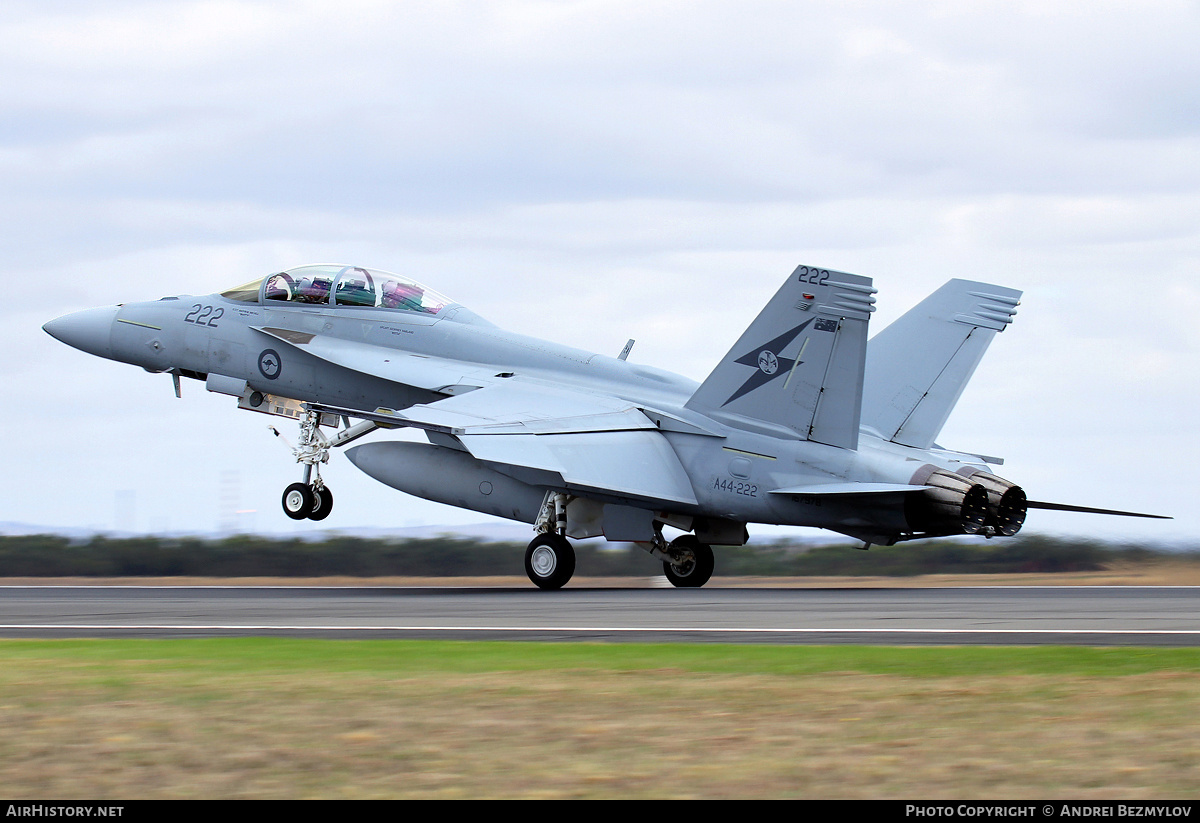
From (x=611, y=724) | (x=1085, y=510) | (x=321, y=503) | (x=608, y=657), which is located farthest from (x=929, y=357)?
(x=611, y=724)

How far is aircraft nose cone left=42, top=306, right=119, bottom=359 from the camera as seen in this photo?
23.5 m

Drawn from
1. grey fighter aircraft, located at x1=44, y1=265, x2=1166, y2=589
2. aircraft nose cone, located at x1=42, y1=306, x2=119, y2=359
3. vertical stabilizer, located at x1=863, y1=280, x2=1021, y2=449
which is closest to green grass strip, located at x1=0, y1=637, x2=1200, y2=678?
grey fighter aircraft, located at x1=44, y1=265, x2=1166, y2=589

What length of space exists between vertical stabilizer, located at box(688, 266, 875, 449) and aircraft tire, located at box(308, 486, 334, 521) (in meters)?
6.73

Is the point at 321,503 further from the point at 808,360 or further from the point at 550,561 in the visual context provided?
the point at 808,360

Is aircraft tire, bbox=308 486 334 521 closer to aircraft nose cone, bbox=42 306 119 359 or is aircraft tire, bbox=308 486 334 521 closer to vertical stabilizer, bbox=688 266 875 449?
aircraft nose cone, bbox=42 306 119 359

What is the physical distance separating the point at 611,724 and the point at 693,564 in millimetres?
13855

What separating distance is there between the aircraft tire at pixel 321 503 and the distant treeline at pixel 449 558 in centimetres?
406

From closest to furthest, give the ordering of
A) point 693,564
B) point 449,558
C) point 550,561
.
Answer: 1. point 550,561
2. point 693,564
3. point 449,558

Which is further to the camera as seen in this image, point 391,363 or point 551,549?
point 391,363

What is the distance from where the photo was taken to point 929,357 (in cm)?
2105

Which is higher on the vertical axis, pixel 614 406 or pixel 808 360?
pixel 808 360

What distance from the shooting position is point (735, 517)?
746 inches
